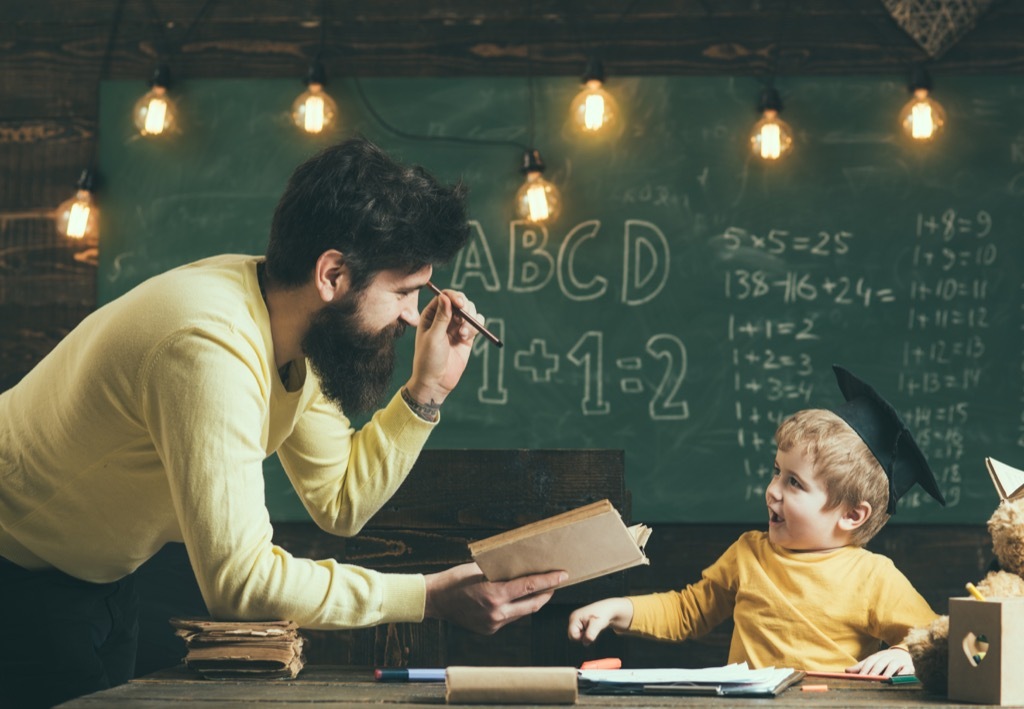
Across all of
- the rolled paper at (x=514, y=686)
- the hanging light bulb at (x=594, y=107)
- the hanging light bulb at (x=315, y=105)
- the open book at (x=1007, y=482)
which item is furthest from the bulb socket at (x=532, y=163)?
the rolled paper at (x=514, y=686)

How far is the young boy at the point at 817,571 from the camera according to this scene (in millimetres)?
1876

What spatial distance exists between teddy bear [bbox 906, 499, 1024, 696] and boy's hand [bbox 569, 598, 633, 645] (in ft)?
1.71

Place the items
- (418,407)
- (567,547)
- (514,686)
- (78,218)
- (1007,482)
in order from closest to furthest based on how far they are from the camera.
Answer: (514,686) < (567,547) < (1007,482) < (418,407) < (78,218)

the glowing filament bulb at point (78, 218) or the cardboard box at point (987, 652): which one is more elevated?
the glowing filament bulb at point (78, 218)

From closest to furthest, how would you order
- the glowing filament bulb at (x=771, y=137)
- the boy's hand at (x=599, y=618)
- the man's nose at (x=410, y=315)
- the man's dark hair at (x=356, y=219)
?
the man's dark hair at (x=356, y=219)
the man's nose at (x=410, y=315)
the boy's hand at (x=599, y=618)
the glowing filament bulb at (x=771, y=137)

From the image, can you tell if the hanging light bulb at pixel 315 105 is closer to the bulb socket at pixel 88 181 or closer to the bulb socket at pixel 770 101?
the bulb socket at pixel 88 181

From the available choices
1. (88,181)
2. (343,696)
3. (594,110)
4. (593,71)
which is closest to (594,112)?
(594,110)

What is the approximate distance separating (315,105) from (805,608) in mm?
2201

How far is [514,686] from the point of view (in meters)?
1.25

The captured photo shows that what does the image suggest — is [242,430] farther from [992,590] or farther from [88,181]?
[88,181]

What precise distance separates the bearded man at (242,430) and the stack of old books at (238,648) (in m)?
0.03

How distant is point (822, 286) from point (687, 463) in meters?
0.69

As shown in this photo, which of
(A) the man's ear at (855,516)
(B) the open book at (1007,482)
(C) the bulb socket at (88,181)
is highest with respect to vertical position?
(C) the bulb socket at (88,181)

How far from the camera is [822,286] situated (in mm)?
3402
